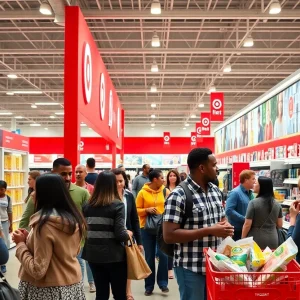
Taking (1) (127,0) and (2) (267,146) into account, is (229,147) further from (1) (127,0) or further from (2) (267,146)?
(1) (127,0)

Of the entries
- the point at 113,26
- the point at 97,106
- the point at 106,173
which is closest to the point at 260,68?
the point at 113,26

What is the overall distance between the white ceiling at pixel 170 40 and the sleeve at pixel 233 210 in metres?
6.55

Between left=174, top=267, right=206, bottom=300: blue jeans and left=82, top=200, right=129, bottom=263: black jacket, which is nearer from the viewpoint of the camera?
left=174, top=267, right=206, bottom=300: blue jeans

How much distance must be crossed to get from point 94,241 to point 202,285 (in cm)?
126

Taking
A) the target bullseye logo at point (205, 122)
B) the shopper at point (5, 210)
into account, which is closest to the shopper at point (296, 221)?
the shopper at point (5, 210)

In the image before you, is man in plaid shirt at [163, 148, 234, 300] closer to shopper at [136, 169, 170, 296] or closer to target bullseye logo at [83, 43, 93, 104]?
shopper at [136, 169, 170, 296]

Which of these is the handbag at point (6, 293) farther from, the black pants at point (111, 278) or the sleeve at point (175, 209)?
the black pants at point (111, 278)

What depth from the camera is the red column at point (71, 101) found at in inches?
280

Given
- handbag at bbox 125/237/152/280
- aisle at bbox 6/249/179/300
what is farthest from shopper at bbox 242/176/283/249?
aisle at bbox 6/249/179/300

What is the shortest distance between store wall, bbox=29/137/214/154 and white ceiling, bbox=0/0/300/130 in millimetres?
6303

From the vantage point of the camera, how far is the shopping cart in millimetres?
1999

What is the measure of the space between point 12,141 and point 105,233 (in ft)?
24.6

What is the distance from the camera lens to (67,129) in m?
7.09

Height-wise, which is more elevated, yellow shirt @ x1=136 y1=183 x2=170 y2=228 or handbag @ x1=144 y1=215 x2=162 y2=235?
yellow shirt @ x1=136 y1=183 x2=170 y2=228
